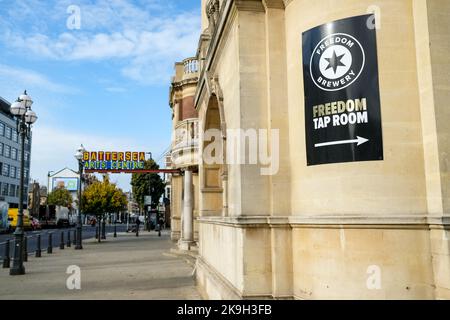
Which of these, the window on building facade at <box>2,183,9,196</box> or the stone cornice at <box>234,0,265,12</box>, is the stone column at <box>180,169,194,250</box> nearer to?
the stone cornice at <box>234,0,265,12</box>

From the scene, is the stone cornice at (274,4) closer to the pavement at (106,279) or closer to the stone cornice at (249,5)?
the stone cornice at (249,5)

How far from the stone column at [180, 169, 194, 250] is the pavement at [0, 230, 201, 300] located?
1840 mm

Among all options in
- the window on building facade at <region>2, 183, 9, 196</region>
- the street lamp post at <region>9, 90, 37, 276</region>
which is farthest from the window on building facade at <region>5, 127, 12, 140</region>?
the street lamp post at <region>9, 90, 37, 276</region>

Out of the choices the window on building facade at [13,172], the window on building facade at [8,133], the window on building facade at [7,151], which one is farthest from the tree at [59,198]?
the window on building facade at [8,133]

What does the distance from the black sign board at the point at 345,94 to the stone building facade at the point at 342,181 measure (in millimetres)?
122

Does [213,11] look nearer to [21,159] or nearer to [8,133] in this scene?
[21,159]

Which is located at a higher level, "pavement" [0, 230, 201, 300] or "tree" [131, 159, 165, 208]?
"tree" [131, 159, 165, 208]

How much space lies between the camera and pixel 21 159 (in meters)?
14.5

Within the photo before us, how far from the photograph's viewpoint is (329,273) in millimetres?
5688

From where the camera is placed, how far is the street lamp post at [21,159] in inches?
533

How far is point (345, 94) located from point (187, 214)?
15.7 meters

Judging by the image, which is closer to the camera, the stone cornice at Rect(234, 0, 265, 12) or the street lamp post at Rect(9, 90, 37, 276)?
the stone cornice at Rect(234, 0, 265, 12)

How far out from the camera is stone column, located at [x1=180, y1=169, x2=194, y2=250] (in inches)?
799
